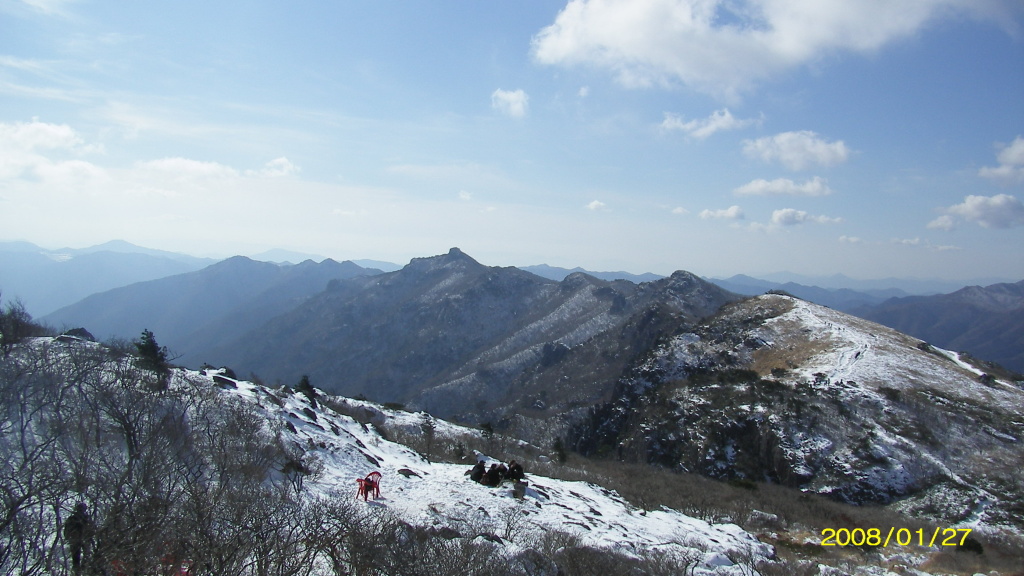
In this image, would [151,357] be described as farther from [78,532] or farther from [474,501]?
[78,532]

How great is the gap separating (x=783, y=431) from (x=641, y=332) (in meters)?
71.8

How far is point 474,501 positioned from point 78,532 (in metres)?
15.4

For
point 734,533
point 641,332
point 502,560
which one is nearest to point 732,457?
point 734,533

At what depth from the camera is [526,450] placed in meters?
56.0

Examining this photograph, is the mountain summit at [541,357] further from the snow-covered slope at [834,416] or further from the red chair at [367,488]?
the red chair at [367,488]

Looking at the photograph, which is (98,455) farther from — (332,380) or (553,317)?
(332,380)

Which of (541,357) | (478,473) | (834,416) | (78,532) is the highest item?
(78,532)

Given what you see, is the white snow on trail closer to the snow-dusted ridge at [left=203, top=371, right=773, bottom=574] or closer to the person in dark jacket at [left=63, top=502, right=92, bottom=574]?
the snow-dusted ridge at [left=203, top=371, right=773, bottom=574]
